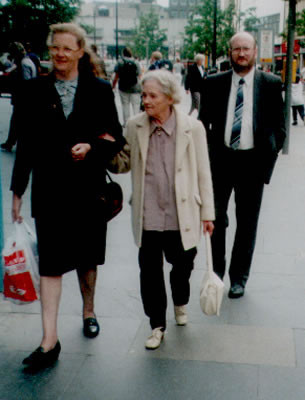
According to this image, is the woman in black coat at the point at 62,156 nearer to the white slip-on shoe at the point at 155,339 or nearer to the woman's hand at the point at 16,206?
the woman's hand at the point at 16,206

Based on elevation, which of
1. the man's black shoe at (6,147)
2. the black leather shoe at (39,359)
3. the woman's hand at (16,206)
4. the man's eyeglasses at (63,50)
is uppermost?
the man's eyeglasses at (63,50)

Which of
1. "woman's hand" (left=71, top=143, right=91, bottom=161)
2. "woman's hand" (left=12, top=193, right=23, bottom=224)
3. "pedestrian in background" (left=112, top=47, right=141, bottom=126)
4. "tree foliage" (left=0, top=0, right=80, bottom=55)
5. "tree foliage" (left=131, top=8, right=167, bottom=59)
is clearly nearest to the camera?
"woman's hand" (left=71, top=143, right=91, bottom=161)

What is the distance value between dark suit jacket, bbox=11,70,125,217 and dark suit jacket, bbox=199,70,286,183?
4.00 ft

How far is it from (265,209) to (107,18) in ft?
444

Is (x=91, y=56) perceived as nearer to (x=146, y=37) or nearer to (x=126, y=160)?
(x=126, y=160)

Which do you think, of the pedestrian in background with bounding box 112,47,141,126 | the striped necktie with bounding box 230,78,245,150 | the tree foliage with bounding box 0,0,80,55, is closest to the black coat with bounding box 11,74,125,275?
the striped necktie with bounding box 230,78,245,150

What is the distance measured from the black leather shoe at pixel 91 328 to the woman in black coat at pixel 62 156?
340mm

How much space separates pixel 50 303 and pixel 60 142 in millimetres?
964

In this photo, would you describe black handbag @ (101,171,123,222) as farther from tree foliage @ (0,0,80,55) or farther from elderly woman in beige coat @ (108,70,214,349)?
tree foliage @ (0,0,80,55)

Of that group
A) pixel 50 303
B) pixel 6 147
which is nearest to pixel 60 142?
pixel 50 303

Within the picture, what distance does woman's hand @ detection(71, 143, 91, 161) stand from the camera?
357 centimetres

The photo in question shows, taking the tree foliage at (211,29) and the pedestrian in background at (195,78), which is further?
the tree foliage at (211,29)

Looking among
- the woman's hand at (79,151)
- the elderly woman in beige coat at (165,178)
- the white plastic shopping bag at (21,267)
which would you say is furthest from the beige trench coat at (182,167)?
the white plastic shopping bag at (21,267)

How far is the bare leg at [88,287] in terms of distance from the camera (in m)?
4.05
